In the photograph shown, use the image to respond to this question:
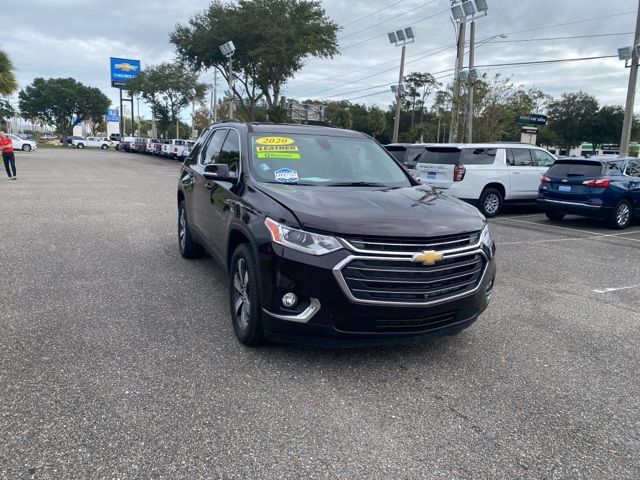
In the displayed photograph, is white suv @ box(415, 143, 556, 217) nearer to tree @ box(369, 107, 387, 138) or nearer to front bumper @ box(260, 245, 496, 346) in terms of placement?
front bumper @ box(260, 245, 496, 346)

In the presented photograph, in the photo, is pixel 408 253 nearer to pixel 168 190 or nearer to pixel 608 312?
pixel 608 312

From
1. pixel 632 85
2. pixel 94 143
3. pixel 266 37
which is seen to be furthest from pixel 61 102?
pixel 632 85

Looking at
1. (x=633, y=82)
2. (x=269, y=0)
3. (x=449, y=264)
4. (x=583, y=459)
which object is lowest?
(x=583, y=459)

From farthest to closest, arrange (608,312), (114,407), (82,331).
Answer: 1. (608,312)
2. (82,331)
3. (114,407)

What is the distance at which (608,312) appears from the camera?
5266mm

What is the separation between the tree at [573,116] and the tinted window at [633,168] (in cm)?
5253

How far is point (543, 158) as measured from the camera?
43.9 ft

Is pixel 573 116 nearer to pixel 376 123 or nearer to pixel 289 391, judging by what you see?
pixel 376 123

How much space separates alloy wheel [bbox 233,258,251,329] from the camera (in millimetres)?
3941

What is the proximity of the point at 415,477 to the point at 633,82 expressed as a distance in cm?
2166

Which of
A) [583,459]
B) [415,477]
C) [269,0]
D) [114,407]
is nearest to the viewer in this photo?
[415,477]

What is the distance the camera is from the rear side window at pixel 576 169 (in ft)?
36.0

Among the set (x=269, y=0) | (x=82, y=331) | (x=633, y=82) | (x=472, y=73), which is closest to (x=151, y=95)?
(x=269, y=0)

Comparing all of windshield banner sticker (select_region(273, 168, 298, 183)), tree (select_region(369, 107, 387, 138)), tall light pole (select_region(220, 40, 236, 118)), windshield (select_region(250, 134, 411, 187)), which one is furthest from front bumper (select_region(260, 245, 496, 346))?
tree (select_region(369, 107, 387, 138))
